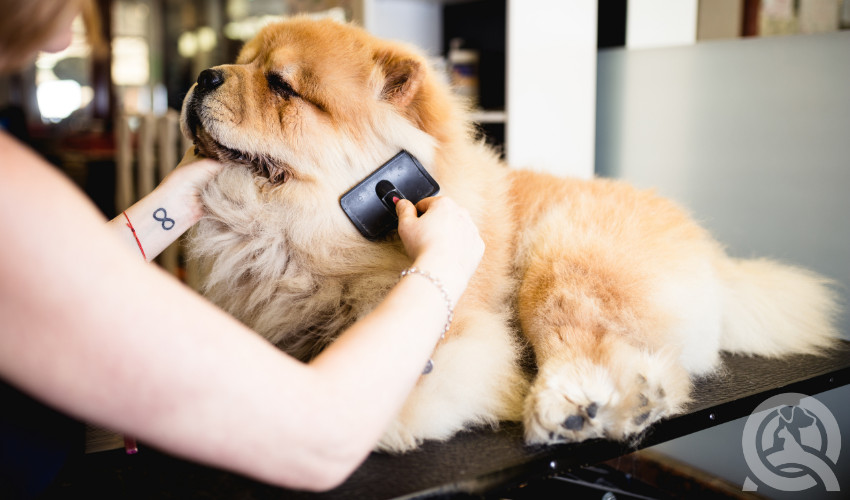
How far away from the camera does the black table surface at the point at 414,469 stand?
0.84 metres

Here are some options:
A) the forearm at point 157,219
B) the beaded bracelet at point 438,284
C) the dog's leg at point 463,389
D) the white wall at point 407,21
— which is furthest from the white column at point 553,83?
the beaded bracelet at point 438,284

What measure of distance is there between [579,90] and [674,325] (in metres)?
1.41

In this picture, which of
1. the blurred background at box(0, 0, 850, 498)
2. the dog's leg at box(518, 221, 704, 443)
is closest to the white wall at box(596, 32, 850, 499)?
the blurred background at box(0, 0, 850, 498)

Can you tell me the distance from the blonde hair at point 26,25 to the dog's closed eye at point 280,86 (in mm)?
558

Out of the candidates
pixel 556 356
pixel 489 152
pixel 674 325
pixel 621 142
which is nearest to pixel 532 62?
pixel 621 142

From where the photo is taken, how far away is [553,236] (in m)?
1.35

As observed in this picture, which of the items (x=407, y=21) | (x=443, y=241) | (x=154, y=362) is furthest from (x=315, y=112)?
(x=407, y=21)

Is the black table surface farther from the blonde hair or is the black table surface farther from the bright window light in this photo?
the bright window light

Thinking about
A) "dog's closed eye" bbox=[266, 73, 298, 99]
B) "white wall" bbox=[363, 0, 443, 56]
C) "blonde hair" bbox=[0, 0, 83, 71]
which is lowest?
"dog's closed eye" bbox=[266, 73, 298, 99]

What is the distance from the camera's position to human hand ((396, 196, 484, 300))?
87cm

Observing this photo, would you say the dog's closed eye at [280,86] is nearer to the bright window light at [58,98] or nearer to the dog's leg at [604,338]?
the dog's leg at [604,338]

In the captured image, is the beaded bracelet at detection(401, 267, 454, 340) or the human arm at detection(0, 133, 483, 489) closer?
the human arm at detection(0, 133, 483, 489)

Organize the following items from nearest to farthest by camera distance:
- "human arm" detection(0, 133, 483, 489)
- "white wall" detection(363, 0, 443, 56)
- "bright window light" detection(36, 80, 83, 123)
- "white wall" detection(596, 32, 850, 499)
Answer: "human arm" detection(0, 133, 483, 489)
"white wall" detection(596, 32, 850, 499)
"white wall" detection(363, 0, 443, 56)
"bright window light" detection(36, 80, 83, 123)
